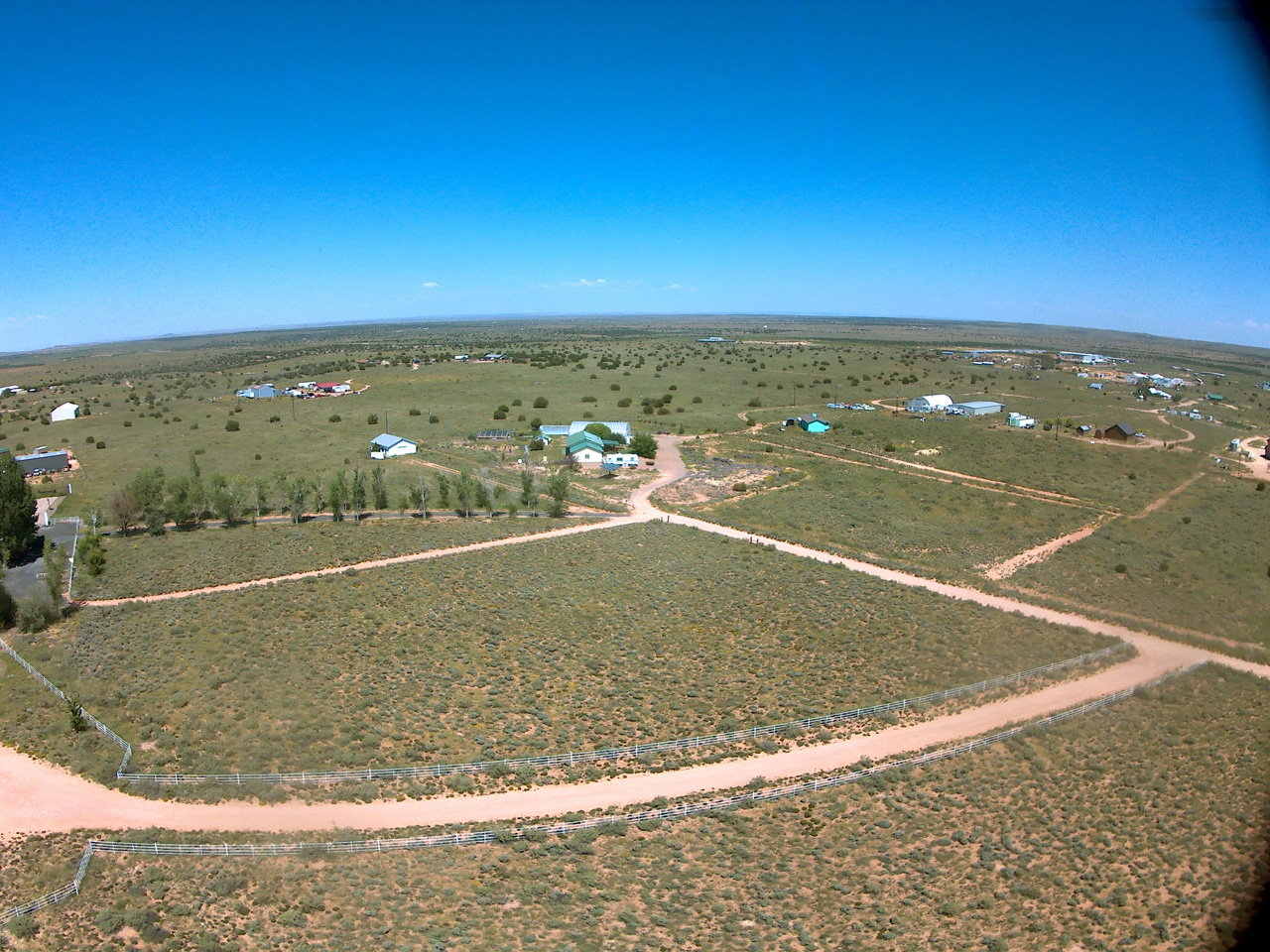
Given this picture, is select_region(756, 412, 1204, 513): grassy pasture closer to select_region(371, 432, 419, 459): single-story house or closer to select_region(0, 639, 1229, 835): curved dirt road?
select_region(371, 432, 419, 459): single-story house

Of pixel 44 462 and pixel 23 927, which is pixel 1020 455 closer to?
pixel 23 927

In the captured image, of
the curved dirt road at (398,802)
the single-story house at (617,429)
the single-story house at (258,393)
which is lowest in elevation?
the curved dirt road at (398,802)

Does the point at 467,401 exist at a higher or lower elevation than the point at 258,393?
lower

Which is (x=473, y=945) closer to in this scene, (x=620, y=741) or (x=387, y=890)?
(x=387, y=890)

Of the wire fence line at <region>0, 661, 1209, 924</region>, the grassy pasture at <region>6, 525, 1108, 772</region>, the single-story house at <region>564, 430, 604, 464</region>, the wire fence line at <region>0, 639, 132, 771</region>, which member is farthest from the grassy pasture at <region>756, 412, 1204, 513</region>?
the wire fence line at <region>0, 639, 132, 771</region>

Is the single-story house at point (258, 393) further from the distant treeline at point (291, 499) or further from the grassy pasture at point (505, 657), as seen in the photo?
the grassy pasture at point (505, 657)

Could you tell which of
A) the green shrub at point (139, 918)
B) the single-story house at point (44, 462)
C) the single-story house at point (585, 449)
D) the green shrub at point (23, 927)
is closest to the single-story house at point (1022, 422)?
the single-story house at point (585, 449)

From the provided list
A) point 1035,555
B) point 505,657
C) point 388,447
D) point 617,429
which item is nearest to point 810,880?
point 505,657
